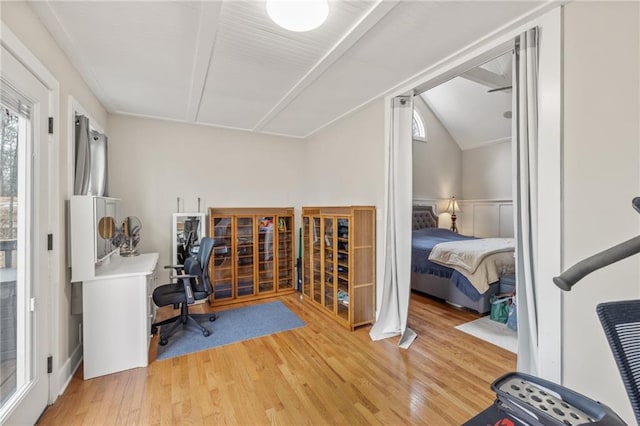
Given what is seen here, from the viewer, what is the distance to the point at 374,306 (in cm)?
315

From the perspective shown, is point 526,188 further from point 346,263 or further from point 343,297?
point 343,297

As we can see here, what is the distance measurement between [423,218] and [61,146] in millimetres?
5533

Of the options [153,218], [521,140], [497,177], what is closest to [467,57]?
[521,140]

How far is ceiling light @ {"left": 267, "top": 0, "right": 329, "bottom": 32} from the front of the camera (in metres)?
1.44

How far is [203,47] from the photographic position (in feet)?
6.65

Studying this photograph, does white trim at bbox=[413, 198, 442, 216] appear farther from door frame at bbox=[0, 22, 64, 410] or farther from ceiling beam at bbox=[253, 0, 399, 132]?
door frame at bbox=[0, 22, 64, 410]

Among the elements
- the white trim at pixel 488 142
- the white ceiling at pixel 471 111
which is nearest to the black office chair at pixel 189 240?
the white ceiling at pixel 471 111

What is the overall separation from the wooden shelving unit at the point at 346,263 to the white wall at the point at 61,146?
7.72ft

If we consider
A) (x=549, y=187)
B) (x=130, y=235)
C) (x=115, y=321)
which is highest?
(x=549, y=187)

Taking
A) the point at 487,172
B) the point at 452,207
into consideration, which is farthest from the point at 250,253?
the point at 487,172

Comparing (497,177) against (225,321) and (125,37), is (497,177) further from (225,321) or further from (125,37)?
(125,37)

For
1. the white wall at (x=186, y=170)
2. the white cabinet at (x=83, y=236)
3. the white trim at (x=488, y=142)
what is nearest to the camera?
the white cabinet at (x=83, y=236)

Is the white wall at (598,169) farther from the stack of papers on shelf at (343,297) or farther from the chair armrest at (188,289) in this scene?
the chair armrest at (188,289)

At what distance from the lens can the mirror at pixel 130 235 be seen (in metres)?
3.35
